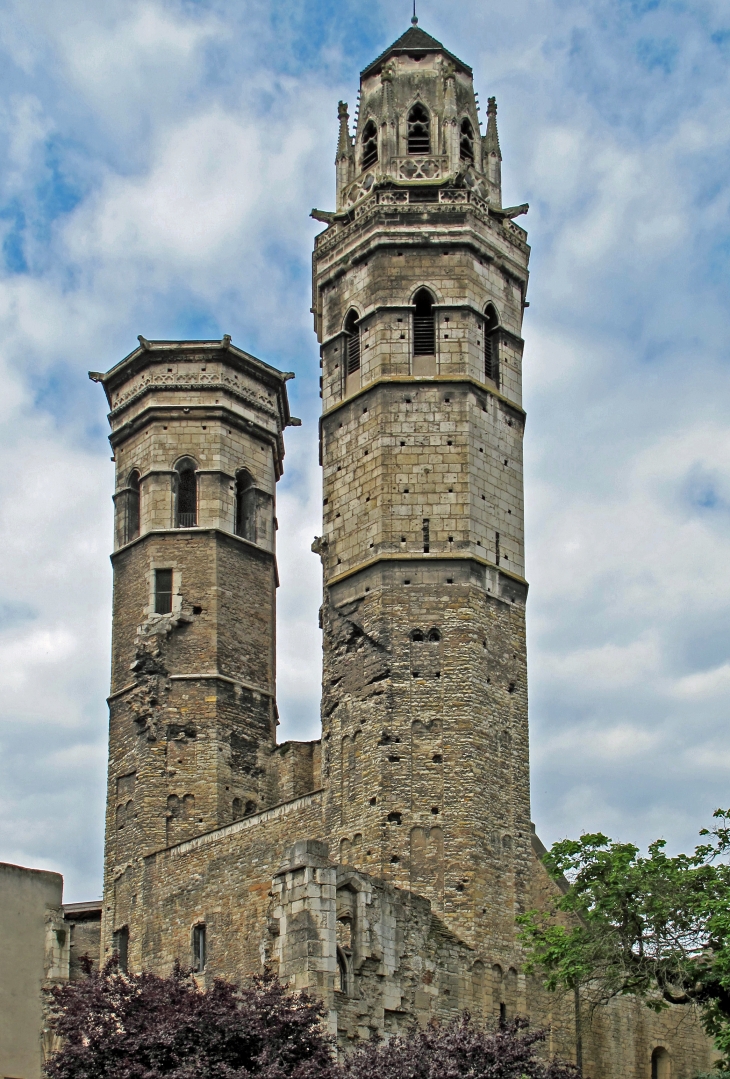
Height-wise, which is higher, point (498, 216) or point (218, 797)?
point (498, 216)

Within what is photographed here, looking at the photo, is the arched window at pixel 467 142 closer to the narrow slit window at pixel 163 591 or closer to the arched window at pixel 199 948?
the narrow slit window at pixel 163 591

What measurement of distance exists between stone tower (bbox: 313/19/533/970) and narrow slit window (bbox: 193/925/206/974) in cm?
448

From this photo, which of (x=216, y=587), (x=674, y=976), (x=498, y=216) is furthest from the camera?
(x=216, y=587)

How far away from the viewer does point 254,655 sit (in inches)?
1941

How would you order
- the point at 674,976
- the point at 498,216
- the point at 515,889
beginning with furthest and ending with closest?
1. the point at 498,216
2. the point at 515,889
3. the point at 674,976

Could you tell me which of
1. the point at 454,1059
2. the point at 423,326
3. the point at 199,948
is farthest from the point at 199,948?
the point at 454,1059

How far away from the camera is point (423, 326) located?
42281 mm

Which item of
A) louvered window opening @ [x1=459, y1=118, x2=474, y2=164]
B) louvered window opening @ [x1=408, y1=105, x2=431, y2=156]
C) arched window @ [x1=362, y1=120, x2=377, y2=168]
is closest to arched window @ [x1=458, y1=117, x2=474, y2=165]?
louvered window opening @ [x1=459, y1=118, x2=474, y2=164]

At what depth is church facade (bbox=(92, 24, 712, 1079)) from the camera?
36.8m

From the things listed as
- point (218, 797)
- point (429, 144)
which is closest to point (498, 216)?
point (429, 144)

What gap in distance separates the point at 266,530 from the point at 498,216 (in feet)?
38.5

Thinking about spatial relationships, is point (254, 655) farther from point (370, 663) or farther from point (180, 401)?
point (370, 663)

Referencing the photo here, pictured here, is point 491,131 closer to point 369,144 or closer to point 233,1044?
point 369,144

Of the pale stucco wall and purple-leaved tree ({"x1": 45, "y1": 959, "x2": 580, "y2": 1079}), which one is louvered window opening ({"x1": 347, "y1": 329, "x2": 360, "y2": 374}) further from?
purple-leaved tree ({"x1": 45, "y1": 959, "x2": 580, "y2": 1079})
